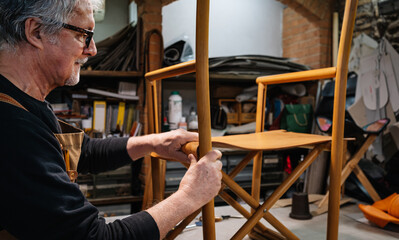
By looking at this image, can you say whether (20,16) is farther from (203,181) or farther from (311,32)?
(311,32)

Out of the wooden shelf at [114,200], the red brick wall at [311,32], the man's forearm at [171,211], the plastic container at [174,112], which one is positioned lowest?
the wooden shelf at [114,200]

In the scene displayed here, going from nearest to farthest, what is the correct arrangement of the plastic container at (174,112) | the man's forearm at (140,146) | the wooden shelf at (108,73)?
1. the man's forearm at (140,146)
2. the wooden shelf at (108,73)
3. the plastic container at (174,112)

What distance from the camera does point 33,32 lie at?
80 cm

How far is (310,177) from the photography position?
258 cm

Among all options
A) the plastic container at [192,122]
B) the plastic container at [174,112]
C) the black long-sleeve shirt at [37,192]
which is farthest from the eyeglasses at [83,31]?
the plastic container at [192,122]

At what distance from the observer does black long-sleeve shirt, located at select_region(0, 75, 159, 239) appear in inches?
26.0

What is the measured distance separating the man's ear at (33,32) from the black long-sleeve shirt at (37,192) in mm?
115

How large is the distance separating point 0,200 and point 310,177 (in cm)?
233

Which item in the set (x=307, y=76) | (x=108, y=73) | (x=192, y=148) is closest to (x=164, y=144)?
(x=192, y=148)

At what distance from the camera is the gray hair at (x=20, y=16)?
778mm

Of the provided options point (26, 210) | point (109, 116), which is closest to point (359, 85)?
point (109, 116)

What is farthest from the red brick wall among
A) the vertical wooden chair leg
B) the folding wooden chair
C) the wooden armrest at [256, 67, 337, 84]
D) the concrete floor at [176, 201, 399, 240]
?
the vertical wooden chair leg

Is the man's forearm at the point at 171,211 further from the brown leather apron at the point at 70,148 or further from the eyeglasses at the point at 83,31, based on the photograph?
the eyeglasses at the point at 83,31

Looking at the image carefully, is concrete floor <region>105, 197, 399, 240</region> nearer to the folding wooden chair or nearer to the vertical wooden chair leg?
the folding wooden chair
